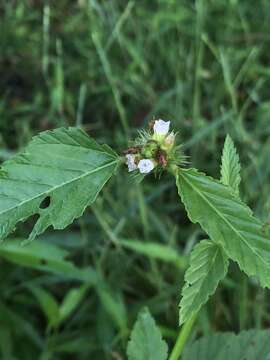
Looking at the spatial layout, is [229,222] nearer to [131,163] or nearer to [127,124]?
[131,163]

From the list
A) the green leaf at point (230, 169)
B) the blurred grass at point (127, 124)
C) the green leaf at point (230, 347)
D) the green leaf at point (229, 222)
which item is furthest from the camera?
the blurred grass at point (127, 124)

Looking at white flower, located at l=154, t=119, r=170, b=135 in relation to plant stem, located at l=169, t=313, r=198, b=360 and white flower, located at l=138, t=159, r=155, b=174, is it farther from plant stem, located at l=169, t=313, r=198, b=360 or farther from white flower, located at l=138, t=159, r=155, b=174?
plant stem, located at l=169, t=313, r=198, b=360

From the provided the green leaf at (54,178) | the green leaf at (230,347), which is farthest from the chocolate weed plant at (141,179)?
the green leaf at (230,347)

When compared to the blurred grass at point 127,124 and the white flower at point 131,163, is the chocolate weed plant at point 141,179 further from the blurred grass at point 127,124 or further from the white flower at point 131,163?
the blurred grass at point 127,124

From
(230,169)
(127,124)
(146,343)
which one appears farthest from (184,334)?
(127,124)

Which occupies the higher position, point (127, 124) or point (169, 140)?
point (127, 124)

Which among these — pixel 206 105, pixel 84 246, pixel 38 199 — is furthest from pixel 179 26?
pixel 38 199

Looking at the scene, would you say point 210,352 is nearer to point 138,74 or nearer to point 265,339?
point 265,339
